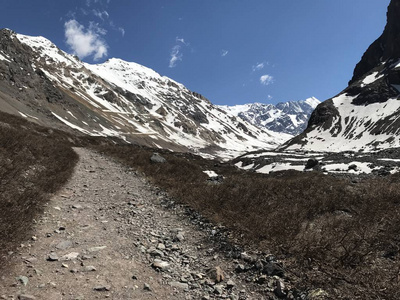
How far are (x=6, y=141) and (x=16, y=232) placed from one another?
10.8m

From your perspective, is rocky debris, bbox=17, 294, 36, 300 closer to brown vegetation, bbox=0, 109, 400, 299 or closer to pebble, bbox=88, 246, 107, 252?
brown vegetation, bbox=0, 109, 400, 299

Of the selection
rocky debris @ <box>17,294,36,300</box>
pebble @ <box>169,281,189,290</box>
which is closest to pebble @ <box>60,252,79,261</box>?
rocky debris @ <box>17,294,36,300</box>

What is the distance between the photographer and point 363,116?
524 ft

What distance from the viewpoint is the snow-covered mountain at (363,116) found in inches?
5192

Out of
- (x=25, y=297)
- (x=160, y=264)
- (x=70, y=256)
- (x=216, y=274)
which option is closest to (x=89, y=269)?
(x=70, y=256)

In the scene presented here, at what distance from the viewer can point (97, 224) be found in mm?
8781

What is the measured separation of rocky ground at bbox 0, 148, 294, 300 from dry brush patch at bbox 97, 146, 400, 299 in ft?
2.17

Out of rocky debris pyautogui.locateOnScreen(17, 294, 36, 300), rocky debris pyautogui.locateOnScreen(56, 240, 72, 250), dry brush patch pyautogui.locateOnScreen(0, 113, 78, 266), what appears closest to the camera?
rocky debris pyautogui.locateOnScreen(17, 294, 36, 300)

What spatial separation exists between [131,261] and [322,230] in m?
5.31

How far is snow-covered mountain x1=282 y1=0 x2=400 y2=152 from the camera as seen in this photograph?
433 feet

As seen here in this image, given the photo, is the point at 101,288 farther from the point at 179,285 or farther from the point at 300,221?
the point at 300,221

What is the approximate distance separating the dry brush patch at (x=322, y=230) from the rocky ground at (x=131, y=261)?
66 cm

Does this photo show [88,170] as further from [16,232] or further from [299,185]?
[299,185]

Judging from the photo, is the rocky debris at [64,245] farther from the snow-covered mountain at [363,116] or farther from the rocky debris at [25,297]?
the snow-covered mountain at [363,116]
